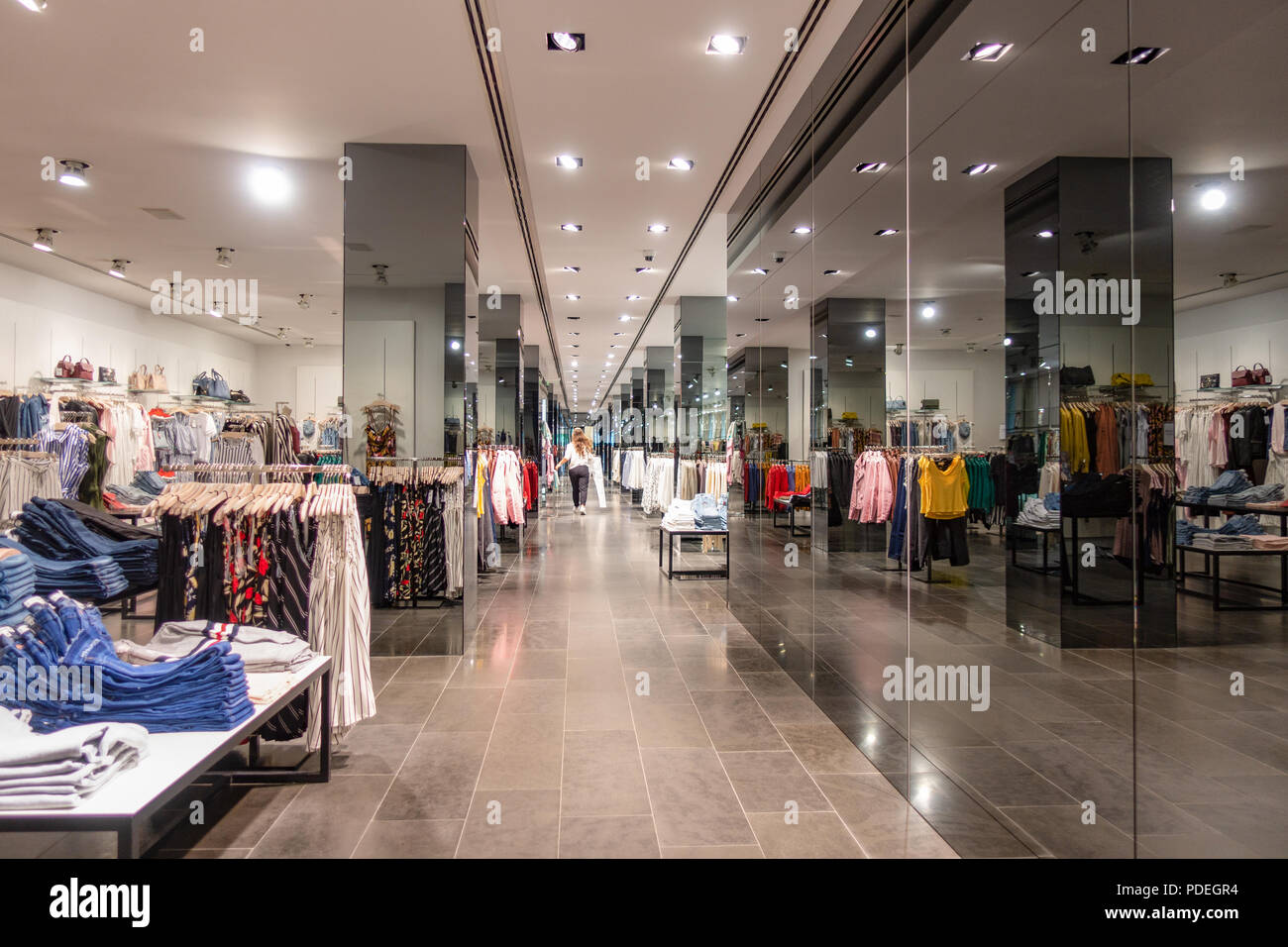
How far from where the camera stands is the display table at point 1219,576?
132 cm

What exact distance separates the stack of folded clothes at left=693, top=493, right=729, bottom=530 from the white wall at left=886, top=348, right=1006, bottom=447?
4681 millimetres

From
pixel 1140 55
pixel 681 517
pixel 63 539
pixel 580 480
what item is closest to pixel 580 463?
pixel 580 480

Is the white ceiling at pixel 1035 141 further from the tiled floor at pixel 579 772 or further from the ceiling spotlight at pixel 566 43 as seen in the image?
the tiled floor at pixel 579 772

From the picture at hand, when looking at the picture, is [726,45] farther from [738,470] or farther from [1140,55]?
[738,470]

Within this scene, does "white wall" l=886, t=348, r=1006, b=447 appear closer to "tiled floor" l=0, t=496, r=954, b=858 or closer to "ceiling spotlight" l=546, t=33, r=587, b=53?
"tiled floor" l=0, t=496, r=954, b=858

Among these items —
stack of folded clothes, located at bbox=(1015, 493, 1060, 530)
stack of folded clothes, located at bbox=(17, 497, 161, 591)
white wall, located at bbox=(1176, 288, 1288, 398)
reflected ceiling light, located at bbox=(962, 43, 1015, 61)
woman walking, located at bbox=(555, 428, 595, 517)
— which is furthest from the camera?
woman walking, located at bbox=(555, 428, 595, 517)

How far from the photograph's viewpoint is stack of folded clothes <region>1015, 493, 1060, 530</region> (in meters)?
2.09

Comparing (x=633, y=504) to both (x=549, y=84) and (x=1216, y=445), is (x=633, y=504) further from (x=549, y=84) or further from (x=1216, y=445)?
(x=1216, y=445)

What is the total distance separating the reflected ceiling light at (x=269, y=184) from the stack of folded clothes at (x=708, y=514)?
499cm

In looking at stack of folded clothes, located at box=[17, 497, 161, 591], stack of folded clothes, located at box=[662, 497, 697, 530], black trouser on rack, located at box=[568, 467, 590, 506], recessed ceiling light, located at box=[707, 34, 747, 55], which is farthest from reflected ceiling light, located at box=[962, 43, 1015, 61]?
black trouser on rack, located at box=[568, 467, 590, 506]

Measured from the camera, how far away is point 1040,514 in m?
2.16

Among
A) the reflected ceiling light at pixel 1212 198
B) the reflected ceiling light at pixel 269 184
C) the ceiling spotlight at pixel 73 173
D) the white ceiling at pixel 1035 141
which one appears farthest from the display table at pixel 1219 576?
the ceiling spotlight at pixel 73 173

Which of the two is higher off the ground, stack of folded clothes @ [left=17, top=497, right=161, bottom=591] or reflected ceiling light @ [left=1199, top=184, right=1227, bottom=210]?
reflected ceiling light @ [left=1199, top=184, right=1227, bottom=210]

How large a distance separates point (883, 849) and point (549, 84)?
4.67 metres
